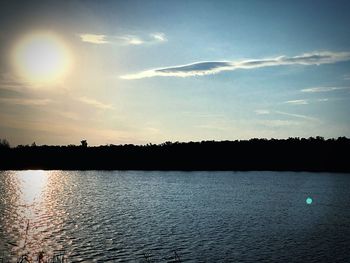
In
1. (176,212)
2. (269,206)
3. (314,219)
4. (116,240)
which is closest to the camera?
(116,240)

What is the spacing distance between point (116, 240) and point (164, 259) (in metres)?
9.66

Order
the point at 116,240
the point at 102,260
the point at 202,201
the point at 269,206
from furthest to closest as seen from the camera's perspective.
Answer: the point at 202,201, the point at 269,206, the point at 116,240, the point at 102,260

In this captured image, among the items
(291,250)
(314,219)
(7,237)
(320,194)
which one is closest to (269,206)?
(314,219)

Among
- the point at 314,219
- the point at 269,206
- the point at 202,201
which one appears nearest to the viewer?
the point at 314,219

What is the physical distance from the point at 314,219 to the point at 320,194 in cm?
4307

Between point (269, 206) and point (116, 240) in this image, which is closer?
point (116, 240)

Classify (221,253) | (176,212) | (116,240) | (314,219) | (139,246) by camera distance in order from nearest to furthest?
(221,253) < (139,246) < (116,240) < (314,219) < (176,212)

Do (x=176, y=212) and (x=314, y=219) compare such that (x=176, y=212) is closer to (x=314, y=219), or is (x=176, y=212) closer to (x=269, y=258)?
(x=314, y=219)

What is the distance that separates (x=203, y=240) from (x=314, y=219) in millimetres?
26836

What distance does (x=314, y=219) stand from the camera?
2207 inches

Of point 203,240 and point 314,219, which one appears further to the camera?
point 314,219

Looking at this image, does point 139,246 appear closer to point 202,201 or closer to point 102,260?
point 102,260

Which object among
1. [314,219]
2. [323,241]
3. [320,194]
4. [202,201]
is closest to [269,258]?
[323,241]

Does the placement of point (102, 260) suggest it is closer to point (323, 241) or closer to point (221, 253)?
point (221, 253)
